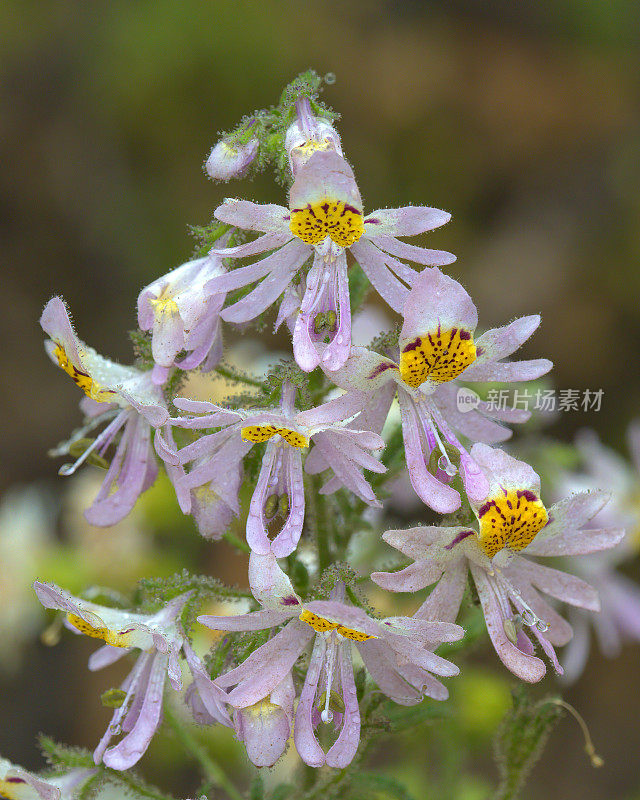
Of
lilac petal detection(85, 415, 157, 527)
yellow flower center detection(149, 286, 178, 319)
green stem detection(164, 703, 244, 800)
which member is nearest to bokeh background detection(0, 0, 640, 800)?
green stem detection(164, 703, 244, 800)

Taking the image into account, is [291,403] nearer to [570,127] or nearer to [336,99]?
[336,99]

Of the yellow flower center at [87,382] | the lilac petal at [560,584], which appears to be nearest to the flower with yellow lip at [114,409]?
the yellow flower center at [87,382]

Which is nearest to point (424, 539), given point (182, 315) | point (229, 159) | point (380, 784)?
point (182, 315)

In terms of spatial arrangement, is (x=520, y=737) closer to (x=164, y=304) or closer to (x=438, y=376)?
(x=438, y=376)

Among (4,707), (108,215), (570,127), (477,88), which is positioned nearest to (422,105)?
(477,88)

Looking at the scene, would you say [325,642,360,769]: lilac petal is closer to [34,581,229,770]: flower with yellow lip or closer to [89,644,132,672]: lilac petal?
[34,581,229,770]: flower with yellow lip

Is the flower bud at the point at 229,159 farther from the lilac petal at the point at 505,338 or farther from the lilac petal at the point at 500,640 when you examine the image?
the lilac petal at the point at 500,640

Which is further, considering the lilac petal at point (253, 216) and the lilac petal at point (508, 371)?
the lilac petal at point (508, 371)
